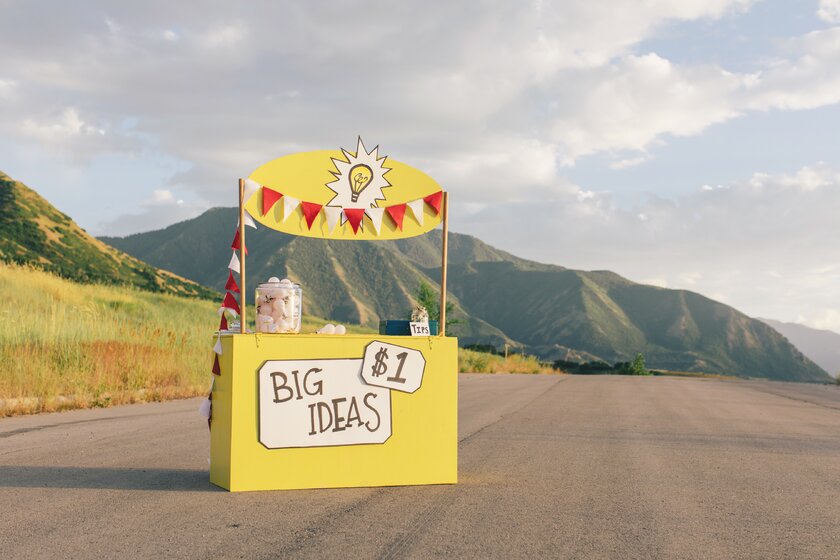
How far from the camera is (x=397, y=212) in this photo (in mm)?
7984

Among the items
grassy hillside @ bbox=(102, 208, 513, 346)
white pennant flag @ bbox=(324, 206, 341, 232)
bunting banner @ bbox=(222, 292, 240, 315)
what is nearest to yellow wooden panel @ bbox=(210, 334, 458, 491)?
bunting banner @ bbox=(222, 292, 240, 315)

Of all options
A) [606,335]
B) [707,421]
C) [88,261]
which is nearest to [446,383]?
[707,421]

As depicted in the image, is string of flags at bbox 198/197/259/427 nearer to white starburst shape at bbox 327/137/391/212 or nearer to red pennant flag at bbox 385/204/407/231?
white starburst shape at bbox 327/137/391/212

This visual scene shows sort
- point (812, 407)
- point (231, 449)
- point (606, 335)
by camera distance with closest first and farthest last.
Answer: point (231, 449), point (812, 407), point (606, 335)

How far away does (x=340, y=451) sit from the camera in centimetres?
703

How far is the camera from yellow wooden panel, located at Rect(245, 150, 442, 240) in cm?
755

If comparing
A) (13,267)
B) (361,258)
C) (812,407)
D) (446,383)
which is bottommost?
(812,407)

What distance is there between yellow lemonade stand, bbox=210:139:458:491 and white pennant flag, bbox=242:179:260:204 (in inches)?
0.4

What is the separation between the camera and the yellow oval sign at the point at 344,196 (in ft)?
24.8

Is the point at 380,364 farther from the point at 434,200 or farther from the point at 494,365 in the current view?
the point at 494,365

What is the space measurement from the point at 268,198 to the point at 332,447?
7.70ft

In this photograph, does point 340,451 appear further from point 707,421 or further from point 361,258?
point 361,258

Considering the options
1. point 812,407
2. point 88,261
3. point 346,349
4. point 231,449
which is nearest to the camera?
point 231,449

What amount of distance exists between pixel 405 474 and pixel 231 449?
61.0 inches
